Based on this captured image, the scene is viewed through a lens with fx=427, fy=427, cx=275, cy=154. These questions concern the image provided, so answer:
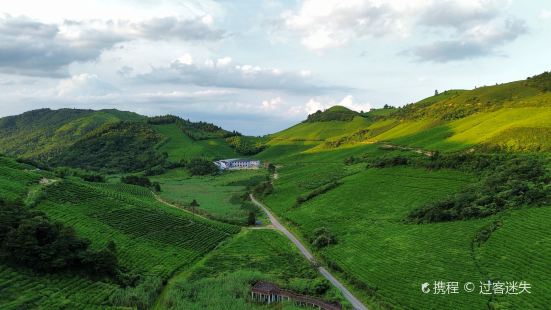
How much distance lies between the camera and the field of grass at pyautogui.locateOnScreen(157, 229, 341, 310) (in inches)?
1977

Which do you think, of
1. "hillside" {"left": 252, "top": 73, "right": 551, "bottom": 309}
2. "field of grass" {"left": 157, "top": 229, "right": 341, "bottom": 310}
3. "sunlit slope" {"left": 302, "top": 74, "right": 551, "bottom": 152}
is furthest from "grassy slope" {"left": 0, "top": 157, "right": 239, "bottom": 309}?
"sunlit slope" {"left": 302, "top": 74, "right": 551, "bottom": 152}

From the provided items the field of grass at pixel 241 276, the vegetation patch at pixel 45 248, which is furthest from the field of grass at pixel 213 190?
the vegetation patch at pixel 45 248

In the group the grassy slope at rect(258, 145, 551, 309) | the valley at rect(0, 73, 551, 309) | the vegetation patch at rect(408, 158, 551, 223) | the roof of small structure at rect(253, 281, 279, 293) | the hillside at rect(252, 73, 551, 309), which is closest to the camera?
the grassy slope at rect(258, 145, 551, 309)

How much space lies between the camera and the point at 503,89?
543 feet

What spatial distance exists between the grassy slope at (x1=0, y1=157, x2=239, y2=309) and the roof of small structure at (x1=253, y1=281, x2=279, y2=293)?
12838mm

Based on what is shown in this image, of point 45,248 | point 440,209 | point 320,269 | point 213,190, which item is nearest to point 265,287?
point 320,269

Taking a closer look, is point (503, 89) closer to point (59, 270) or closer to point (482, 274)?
point (482, 274)

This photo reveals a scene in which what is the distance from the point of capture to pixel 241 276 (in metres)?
56.7

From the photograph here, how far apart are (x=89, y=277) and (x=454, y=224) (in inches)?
2036

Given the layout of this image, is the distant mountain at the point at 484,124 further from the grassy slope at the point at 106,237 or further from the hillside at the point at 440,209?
the grassy slope at the point at 106,237

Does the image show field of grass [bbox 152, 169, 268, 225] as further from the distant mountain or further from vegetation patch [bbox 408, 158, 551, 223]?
the distant mountain

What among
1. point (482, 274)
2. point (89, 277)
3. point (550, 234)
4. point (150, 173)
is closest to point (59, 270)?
point (89, 277)

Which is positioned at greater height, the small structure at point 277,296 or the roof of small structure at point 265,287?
the roof of small structure at point 265,287

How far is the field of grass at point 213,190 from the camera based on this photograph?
→ 329 ft
